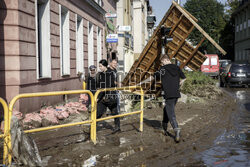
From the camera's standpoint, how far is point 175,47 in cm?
1140

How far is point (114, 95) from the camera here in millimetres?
7199

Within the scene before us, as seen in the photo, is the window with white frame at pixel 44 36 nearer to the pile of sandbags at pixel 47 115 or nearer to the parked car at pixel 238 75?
the pile of sandbags at pixel 47 115

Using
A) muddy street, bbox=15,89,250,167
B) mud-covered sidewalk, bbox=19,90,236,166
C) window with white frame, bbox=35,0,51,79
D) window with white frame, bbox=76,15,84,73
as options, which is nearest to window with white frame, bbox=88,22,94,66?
window with white frame, bbox=76,15,84,73

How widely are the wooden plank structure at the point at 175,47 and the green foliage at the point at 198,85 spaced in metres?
3.04

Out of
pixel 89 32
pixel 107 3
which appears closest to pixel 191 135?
pixel 89 32

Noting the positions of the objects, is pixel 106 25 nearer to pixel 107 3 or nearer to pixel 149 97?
pixel 107 3

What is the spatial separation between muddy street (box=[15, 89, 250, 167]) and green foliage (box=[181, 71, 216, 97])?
492 centimetres

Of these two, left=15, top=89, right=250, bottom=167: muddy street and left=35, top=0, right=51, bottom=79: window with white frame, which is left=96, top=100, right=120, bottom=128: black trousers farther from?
left=35, top=0, right=51, bottom=79: window with white frame

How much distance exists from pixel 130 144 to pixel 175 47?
5.93 m

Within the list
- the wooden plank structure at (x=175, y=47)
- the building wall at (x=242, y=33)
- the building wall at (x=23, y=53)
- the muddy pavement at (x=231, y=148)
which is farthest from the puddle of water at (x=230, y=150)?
the building wall at (x=242, y=33)

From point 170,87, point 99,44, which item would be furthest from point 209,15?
point 170,87

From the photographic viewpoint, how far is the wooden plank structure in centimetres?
1091

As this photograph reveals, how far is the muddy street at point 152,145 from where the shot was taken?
5.12 meters

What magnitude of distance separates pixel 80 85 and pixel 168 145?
32.4ft
